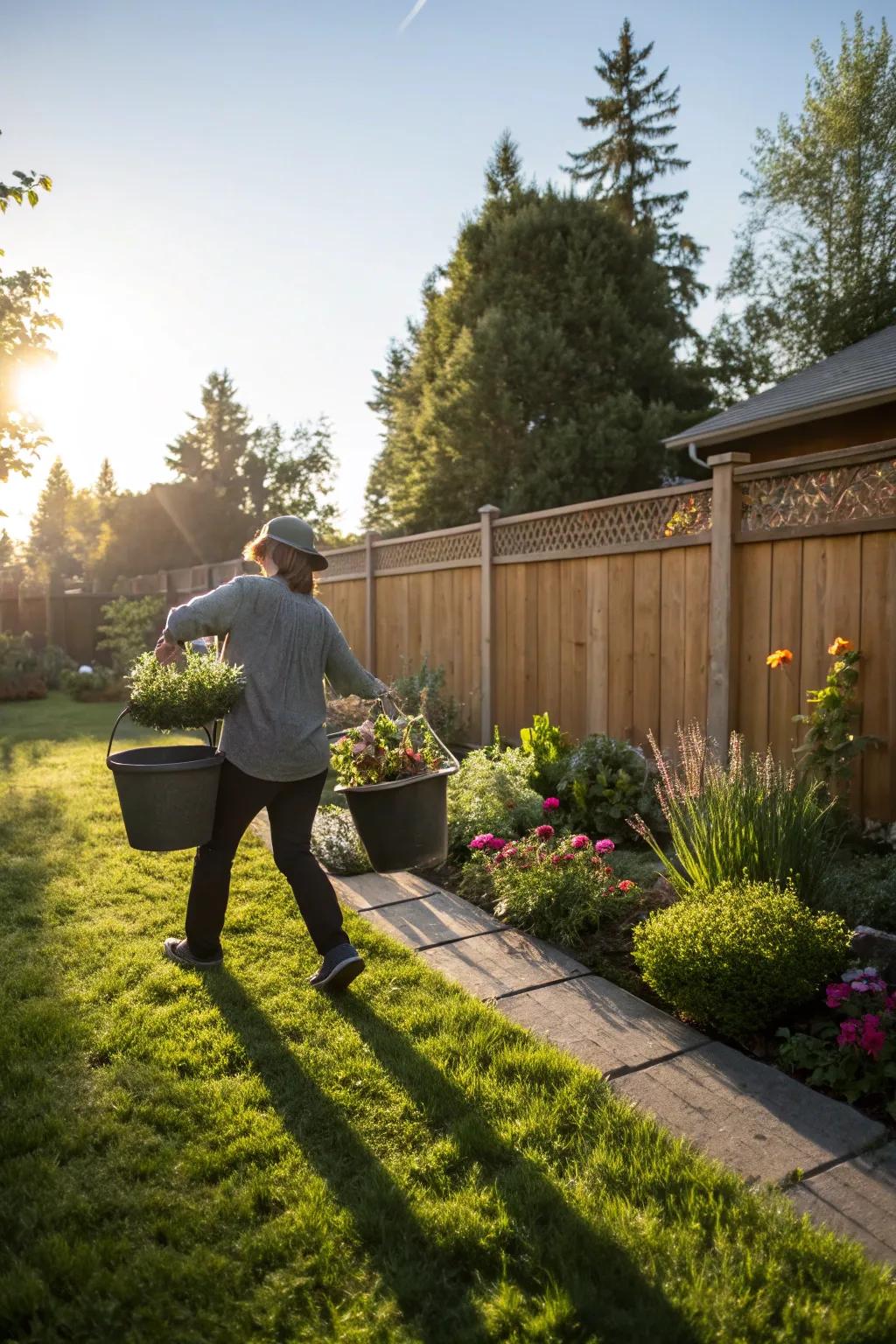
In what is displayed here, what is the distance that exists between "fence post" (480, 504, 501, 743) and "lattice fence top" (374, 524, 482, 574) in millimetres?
215

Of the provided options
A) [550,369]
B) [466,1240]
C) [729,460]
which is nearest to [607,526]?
[729,460]

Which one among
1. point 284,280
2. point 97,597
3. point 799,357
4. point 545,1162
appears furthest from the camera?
point 799,357

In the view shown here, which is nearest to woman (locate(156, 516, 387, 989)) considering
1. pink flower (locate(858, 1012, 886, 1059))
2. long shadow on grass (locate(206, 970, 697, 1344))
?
long shadow on grass (locate(206, 970, 697, 1344))

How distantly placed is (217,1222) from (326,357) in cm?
1150

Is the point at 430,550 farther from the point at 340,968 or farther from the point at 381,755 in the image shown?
the point at 340,968

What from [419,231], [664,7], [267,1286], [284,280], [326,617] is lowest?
[267,1286]

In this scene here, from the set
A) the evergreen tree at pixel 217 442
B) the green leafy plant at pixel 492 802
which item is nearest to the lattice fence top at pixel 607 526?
the green leafy plant at pixel 492 802

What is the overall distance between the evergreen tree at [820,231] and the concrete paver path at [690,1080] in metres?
18.9

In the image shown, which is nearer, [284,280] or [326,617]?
[326,617]

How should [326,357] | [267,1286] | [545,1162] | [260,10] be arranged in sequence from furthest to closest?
[326,357] → [260,10] → [545,1162] → [267,1286]

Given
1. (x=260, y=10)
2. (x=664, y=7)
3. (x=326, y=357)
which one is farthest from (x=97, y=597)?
(x=664, y=7)

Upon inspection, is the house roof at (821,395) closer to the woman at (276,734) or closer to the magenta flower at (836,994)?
the magenta flower at (836,994)

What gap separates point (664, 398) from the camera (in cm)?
1723

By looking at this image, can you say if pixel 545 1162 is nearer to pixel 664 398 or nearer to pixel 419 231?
Result: pixel 419 231
